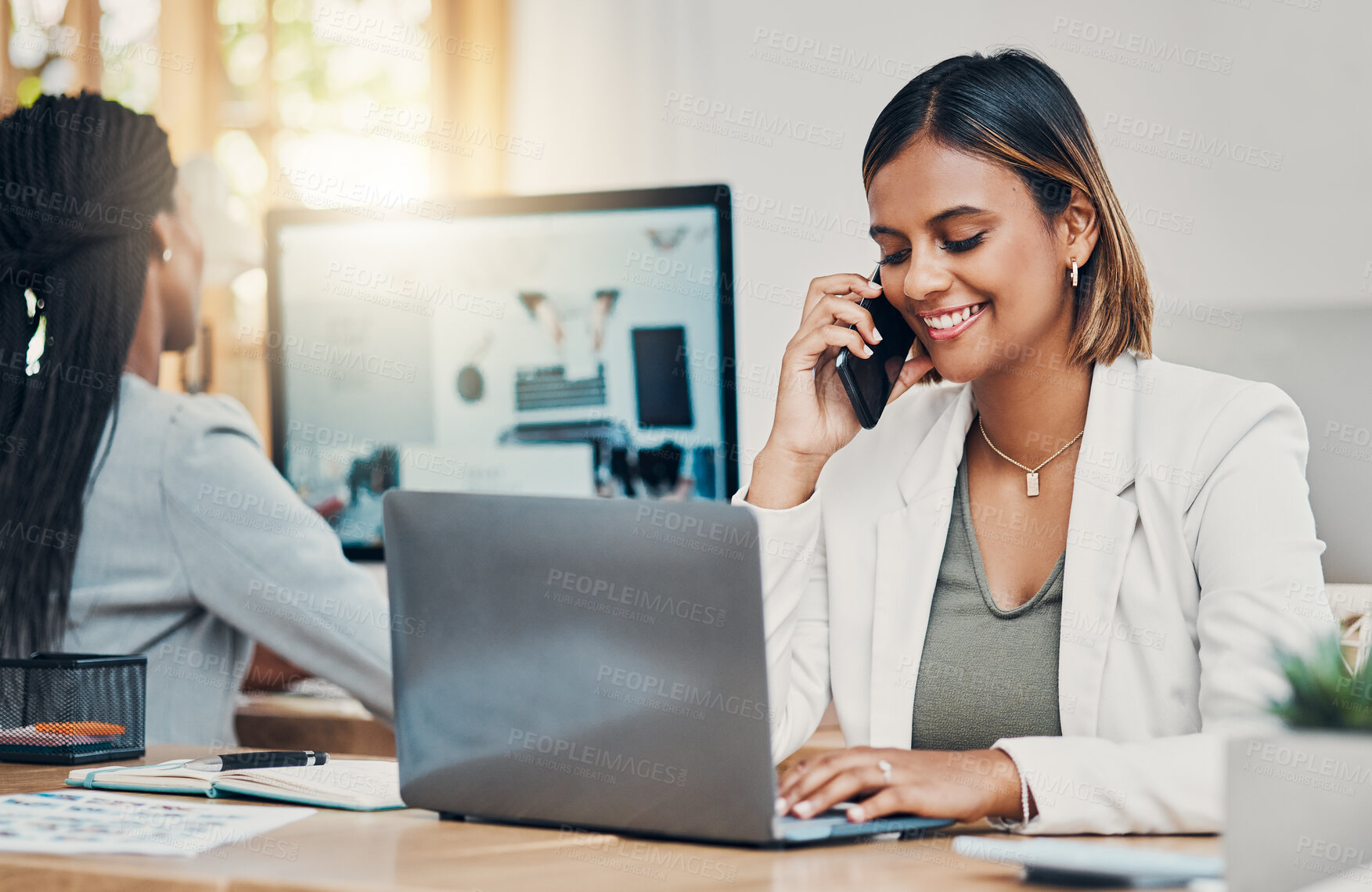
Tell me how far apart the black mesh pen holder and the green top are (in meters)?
0.87

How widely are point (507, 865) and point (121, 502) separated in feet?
3.28

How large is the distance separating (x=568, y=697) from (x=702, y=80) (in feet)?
6.69

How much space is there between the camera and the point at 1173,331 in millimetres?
1293

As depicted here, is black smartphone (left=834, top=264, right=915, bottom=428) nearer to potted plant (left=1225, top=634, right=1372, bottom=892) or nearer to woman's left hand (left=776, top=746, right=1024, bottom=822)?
woman's left hand (left=776, top=746, right=1024, bottom=822)

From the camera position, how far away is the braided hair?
61.2 inches

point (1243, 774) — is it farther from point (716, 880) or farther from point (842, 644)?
point (842, 644)

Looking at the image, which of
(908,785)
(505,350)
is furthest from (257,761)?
(505,350)

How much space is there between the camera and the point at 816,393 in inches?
58.0

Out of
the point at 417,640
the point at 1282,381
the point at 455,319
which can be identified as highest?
the point at 455,319

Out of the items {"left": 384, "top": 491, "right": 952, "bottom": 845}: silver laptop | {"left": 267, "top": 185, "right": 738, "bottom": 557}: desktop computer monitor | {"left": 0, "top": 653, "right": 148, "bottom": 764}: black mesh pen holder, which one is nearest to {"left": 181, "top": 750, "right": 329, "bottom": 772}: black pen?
{"left": 0, "top": 653, "right": 148, "bottom": 764}: black mesh pen holder

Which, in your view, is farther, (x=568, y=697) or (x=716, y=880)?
(x=568, y=697)

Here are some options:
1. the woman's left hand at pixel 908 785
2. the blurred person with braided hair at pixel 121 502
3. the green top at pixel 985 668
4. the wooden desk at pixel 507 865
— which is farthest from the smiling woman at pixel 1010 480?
the blurred person with braided hair at pixel 121 502

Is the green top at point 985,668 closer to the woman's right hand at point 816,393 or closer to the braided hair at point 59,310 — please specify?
the woman's right hand at point 816,393

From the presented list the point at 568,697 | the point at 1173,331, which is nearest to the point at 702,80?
the point at 1173,331
